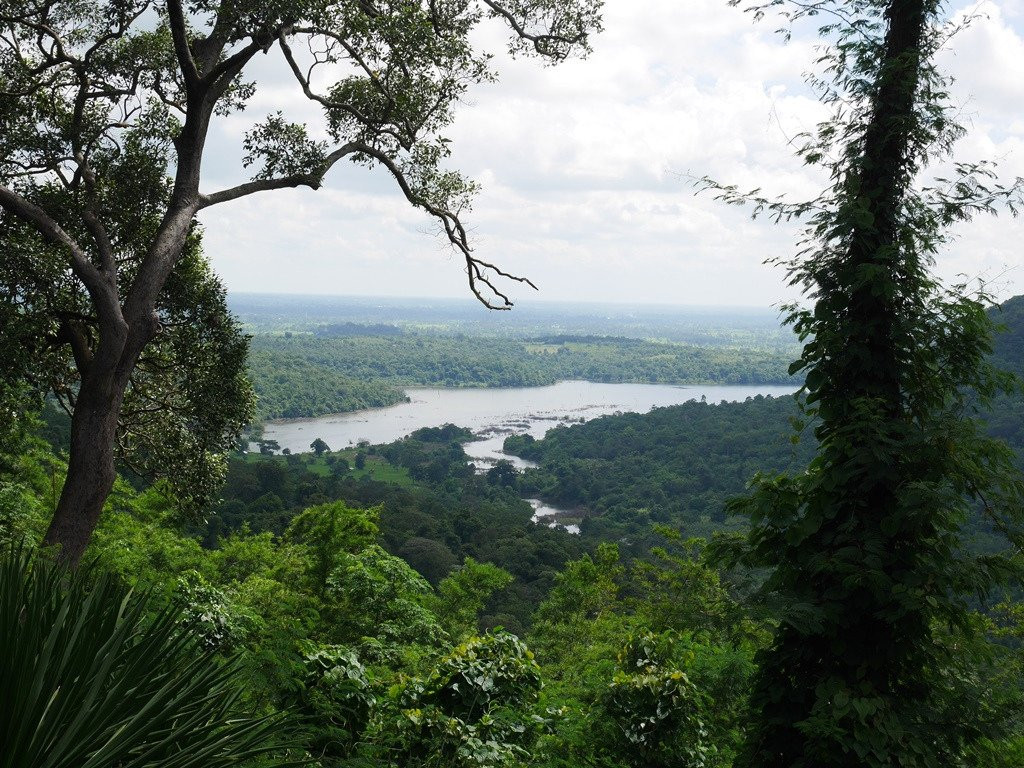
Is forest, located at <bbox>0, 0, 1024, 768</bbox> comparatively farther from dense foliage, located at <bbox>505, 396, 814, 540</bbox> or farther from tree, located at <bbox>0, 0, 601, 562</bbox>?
dense foliage, located at <bbox>505, 396, 814, 540</bbox>

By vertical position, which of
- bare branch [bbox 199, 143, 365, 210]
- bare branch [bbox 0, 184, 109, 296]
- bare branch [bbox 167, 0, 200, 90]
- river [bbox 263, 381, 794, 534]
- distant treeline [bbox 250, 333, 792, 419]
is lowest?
river [bbox 263, 381, 794, 534]

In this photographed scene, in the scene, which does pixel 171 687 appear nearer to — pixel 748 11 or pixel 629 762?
pixel 629 762

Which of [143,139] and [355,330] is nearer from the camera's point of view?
[143,139]

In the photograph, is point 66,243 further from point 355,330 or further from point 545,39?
point 355,330

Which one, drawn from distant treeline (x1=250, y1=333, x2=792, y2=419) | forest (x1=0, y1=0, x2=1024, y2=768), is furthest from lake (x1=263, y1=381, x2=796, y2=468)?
forest (x1=0, y1=0, x2=1024, y2=768)

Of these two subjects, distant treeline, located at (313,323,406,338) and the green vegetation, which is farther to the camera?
distant treeline, located at (313,323,406,338)

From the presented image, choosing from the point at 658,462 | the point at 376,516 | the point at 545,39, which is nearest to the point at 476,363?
the point at 658,462
